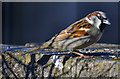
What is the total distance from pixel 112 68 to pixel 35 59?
25 cm

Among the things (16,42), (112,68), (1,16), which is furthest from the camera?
(16,42)

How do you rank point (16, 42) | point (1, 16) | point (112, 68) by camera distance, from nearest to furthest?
point (112, 68)
point (1, 16)
point (16, 42)

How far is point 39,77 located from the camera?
0.60m

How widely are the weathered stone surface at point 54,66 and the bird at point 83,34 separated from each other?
0.05 m

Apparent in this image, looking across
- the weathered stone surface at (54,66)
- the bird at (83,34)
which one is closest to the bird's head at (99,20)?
the bird at (83,34)

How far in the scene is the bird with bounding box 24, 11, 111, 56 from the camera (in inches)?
24.9

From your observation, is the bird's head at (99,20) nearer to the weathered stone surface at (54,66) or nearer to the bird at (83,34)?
the bird at (83,34)

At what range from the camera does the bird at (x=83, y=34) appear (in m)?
0.63

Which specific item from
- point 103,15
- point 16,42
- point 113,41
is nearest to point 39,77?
point 103,15

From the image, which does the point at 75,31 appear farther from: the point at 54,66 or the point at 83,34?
the point at 54,66

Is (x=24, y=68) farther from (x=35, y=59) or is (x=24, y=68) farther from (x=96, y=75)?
(x=96, y=75)

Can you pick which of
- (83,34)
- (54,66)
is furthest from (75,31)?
(54,66)

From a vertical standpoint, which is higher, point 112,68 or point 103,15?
point 103,15

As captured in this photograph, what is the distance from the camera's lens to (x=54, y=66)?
1.95 feet
